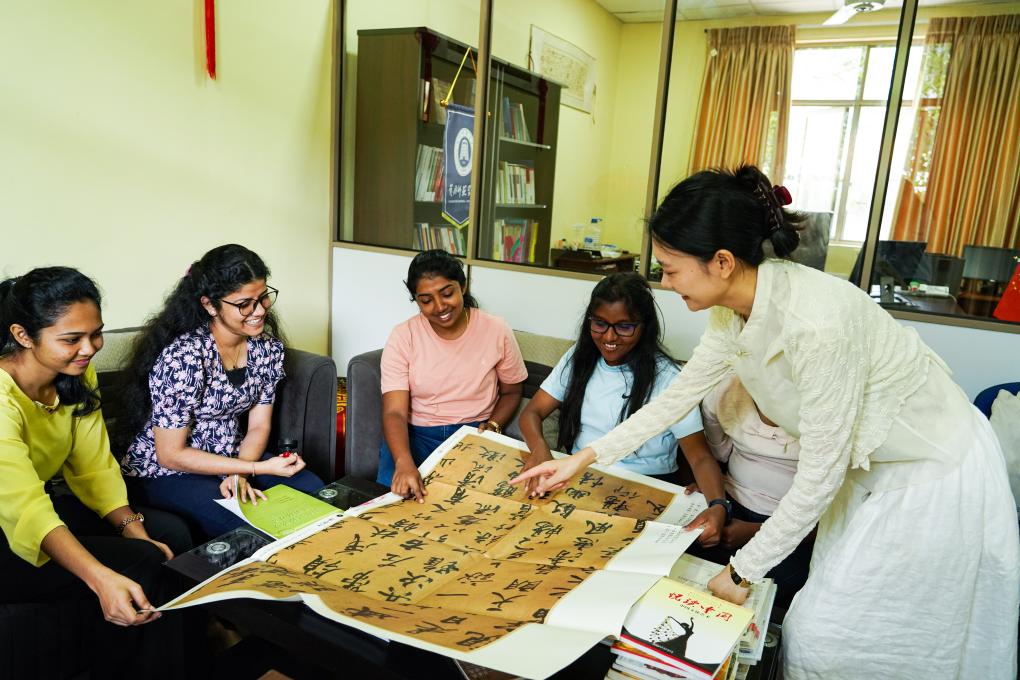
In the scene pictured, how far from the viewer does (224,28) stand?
284cm

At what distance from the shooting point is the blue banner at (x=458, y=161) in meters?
3.28

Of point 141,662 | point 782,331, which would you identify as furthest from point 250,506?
point 782,331

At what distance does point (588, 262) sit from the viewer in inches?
123

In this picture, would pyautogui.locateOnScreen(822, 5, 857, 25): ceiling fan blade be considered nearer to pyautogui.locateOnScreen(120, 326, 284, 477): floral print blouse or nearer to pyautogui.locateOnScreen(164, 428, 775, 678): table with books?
pyautogui.locateOnScreen(164, 428, 775, 678): table with books

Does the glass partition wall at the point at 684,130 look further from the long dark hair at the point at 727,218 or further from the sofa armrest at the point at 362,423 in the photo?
the long dark hair at the point at 727,218

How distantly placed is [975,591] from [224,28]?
10.4 ft

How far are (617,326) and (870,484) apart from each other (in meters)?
0.75

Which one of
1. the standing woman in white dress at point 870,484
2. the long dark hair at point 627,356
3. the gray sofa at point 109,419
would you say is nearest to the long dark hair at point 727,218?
the standing woman in white dress at point 870,484

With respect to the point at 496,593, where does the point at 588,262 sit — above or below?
above

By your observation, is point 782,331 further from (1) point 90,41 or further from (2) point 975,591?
(1) point 90,41

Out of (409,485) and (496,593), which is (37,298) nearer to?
Result: (409,485)

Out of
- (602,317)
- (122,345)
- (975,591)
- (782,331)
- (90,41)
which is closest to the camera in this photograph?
(782,331)

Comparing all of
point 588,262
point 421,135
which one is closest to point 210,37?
point 421,135

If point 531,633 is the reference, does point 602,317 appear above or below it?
above
